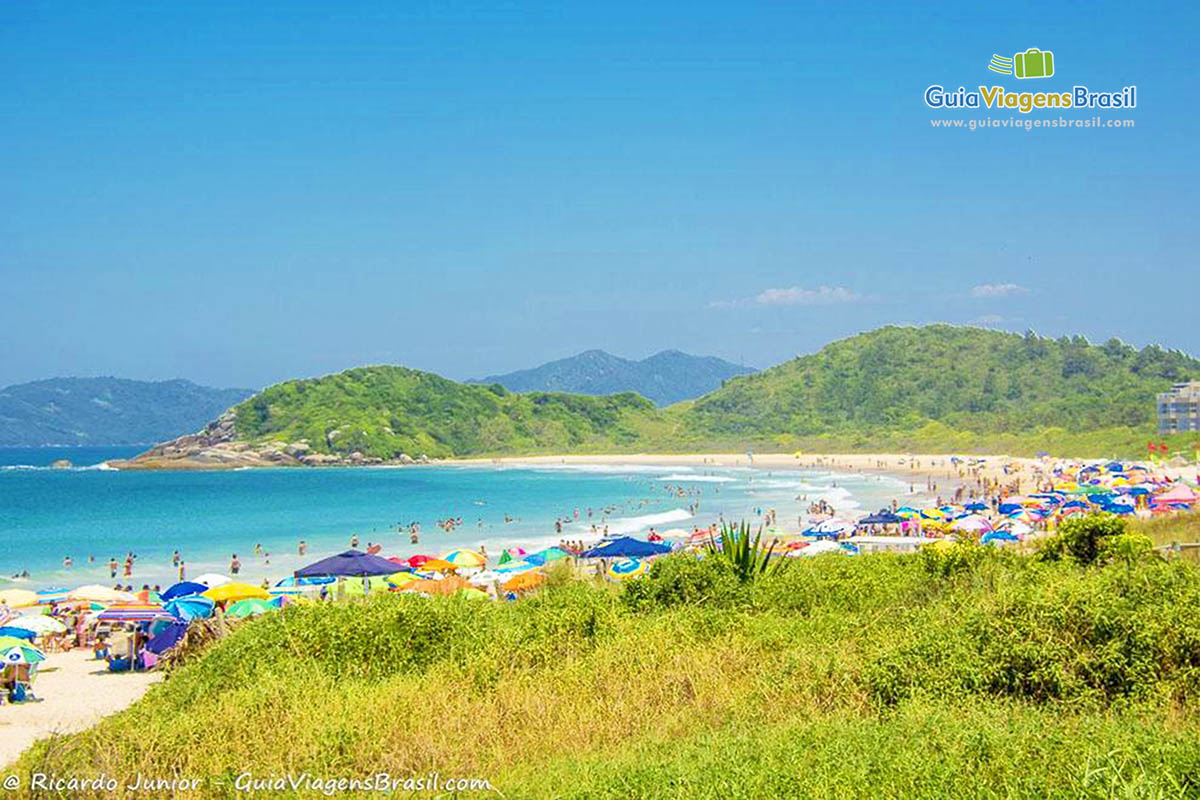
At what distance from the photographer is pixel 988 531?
29.2 metres

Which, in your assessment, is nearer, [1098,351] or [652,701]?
[652,701]

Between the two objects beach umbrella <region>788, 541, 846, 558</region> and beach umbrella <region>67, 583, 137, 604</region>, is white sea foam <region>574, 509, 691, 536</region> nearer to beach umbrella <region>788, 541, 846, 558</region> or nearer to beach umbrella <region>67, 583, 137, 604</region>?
beach umbrella <region>788, 541, 846, 558</region>

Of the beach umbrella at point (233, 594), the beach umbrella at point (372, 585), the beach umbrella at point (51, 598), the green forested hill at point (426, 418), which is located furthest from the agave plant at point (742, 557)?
the green forested hill at point (426, 418)

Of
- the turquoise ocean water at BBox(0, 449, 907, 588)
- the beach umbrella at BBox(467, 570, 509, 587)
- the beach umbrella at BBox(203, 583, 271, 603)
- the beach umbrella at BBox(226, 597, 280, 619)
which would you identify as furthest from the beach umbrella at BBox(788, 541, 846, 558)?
the turquoise ocean water at BBox(0, 449, 907, 588)

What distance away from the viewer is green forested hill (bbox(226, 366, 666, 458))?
397ft

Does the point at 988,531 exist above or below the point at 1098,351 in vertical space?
below

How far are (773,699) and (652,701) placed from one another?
850 millimetres

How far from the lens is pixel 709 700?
23.3 ft

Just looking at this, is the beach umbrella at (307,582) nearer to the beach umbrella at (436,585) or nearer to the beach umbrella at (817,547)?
the beach umbrella at (436,585)

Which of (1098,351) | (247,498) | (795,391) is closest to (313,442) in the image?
(247,498)

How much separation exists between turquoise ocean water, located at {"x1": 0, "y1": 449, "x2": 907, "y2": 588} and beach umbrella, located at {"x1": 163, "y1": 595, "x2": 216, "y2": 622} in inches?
503

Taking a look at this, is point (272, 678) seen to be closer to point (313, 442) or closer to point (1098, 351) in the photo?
point (313, 442)

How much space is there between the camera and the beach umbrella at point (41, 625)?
20438 mm

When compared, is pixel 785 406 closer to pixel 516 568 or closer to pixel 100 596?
pixel 516 568
